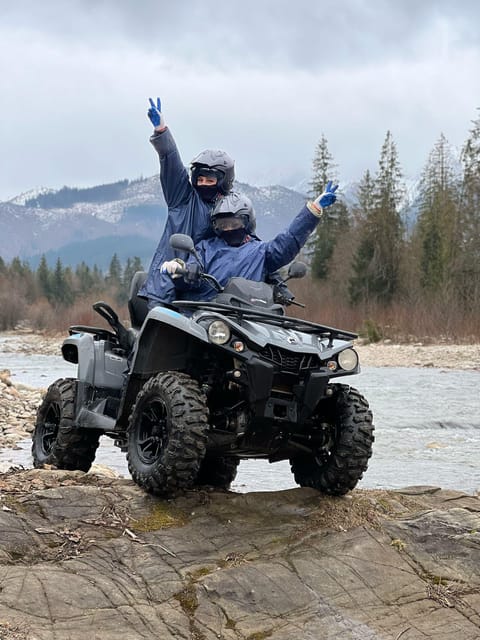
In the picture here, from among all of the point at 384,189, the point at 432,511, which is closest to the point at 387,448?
the point at 432,511

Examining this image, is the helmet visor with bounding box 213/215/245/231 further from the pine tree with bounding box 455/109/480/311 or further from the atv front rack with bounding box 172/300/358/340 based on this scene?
the pine tree with bounding box 455/109/480/311

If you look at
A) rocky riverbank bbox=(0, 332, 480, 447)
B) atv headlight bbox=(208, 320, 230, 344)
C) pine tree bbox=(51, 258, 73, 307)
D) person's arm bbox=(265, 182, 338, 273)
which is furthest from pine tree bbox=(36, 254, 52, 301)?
atv headlight bbox=(208, 320, 230, 344)

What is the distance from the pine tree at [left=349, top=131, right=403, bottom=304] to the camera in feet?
158

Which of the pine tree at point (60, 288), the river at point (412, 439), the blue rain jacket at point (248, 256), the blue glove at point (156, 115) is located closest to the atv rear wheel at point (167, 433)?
the blue rain jacket at point (248, 256)

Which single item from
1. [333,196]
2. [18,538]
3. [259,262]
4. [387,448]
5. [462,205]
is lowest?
[387,448]

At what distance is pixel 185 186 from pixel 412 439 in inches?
303

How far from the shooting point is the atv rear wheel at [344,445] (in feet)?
16.2

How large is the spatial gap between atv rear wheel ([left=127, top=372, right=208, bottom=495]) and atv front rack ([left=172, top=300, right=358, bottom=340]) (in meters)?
0.40

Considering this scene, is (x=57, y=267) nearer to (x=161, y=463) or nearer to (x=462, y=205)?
(x=462, y=205)

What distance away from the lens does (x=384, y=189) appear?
53875mm

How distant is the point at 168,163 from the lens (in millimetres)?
5805

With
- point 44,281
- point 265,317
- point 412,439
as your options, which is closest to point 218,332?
point 265,317

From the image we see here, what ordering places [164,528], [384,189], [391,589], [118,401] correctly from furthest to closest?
[384,189], [118,401], [164,528], [391,589]

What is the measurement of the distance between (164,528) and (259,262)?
1780mm
